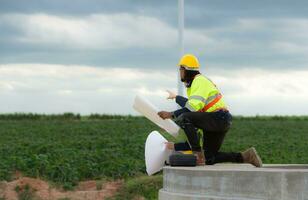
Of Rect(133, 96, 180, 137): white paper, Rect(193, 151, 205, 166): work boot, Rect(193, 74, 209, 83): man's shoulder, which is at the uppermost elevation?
Rect(193, 74, 209, 83): man's shoulder

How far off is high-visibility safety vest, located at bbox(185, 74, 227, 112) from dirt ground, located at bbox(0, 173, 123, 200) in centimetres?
523

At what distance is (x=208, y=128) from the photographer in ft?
42.6

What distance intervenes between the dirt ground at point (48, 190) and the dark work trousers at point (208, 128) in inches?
172

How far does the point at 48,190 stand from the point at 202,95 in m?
6.22

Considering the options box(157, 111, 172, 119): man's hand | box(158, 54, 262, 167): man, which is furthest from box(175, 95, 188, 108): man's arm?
box(157, 111, 172, 119): man's hand

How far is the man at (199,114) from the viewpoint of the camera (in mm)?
12688

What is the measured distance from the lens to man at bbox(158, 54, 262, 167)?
12.7 m

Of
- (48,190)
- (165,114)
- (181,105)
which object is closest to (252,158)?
(181,105)

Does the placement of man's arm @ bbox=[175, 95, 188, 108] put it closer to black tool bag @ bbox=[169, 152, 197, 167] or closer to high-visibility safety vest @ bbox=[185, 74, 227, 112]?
high-visibility safety vest @ bbox=[185, 74, 227, 112]

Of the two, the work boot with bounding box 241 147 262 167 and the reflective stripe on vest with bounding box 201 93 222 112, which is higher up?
the reflective stripe on vest with bounding box 201 93 222 112

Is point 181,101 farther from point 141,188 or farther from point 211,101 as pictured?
point 141,188

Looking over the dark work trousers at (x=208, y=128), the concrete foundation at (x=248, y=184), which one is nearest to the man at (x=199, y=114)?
the dark work trousers at (x=208, y=128)

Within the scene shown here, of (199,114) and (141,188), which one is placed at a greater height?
(199,114)

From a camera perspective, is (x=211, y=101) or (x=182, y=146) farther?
(x=182, y=146)
